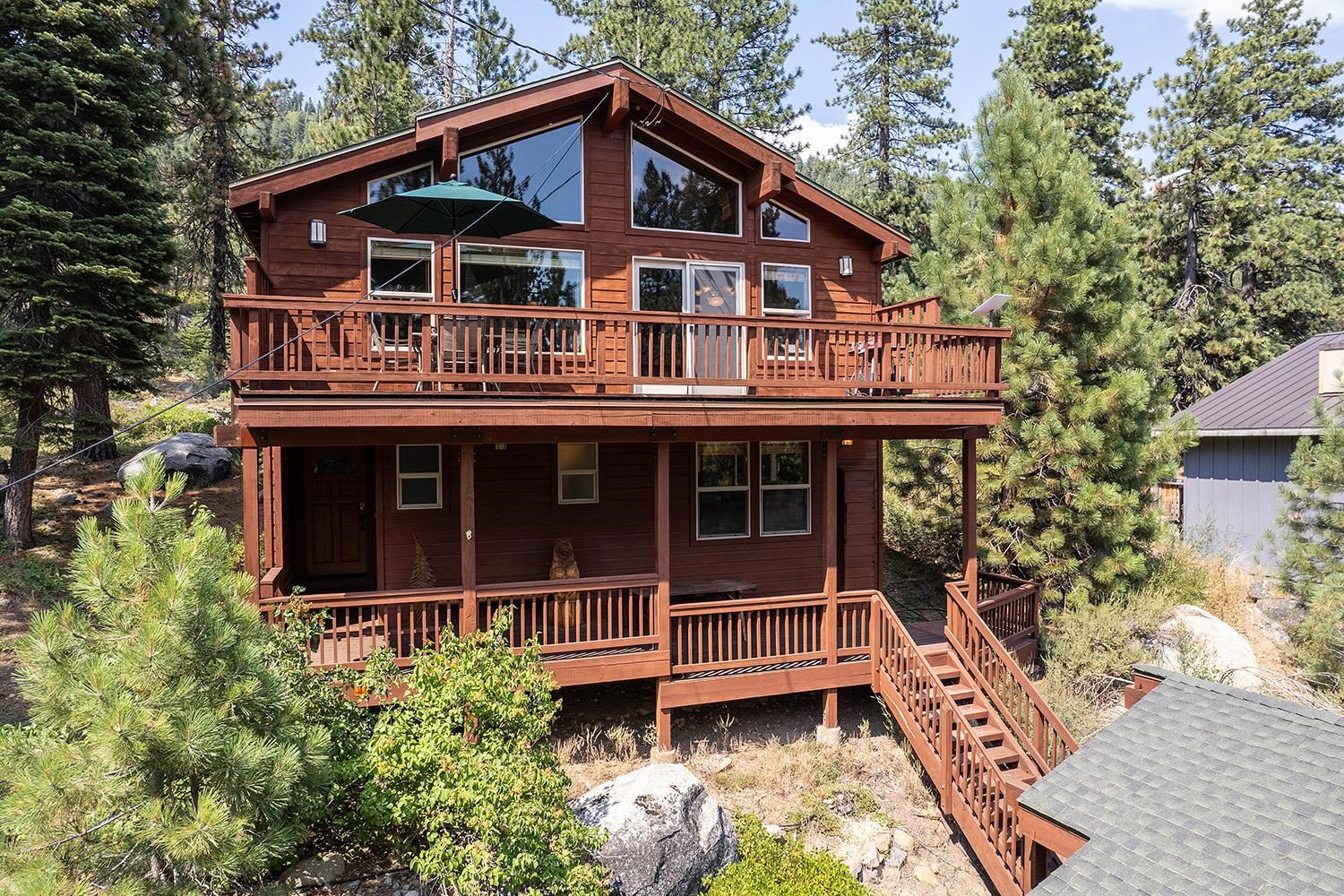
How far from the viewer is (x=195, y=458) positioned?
52.4 feet

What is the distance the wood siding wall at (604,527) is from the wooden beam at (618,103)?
4612 millimetres

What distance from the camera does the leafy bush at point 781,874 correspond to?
19.4 feet

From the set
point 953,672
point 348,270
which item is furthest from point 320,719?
point 953,672

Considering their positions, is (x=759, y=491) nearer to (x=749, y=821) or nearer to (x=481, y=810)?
(x=749, y=821)

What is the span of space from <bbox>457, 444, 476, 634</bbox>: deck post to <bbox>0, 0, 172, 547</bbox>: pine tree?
816 centimetres

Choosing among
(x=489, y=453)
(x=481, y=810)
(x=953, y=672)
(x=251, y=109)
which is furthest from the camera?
(x=251, y=109)

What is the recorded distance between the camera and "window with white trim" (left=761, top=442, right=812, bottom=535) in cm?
1098

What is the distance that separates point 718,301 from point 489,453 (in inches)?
160

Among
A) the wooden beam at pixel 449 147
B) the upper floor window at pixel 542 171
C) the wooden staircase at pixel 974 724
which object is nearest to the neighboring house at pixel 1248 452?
the wooden staircase at pixel 974 724

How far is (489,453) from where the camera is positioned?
9875 mm

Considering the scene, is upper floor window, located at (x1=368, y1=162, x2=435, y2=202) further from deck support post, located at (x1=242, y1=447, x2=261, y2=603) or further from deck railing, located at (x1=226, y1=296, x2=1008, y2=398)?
deck support post, located at (x1=242, y1=447, x2=261, y2=603)

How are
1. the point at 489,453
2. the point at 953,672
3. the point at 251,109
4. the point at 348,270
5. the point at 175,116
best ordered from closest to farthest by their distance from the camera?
the point at 953,672
the point at 348,270
the point at 489,453
the point at 175,116
the point at 251,109

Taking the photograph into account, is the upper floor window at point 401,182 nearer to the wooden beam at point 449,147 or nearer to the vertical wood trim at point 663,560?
the wooden beam at point 449,147

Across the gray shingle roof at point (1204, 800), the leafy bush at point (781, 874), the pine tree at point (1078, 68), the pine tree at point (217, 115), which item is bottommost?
the leafy bush at point (781, 874)
